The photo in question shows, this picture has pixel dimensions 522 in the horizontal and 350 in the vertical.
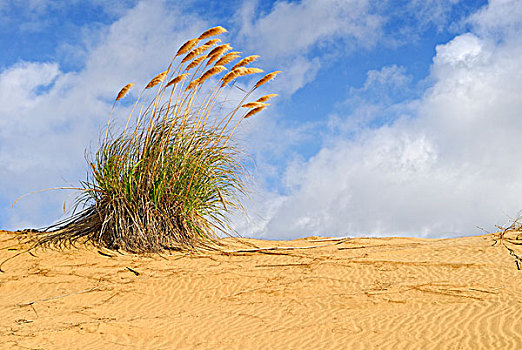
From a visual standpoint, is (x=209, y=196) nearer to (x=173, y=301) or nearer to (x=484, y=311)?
(x=173, y=301)

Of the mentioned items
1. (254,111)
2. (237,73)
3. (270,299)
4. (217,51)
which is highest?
(217,51)

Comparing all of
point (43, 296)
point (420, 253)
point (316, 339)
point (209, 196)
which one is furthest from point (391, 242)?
point (43, 296)

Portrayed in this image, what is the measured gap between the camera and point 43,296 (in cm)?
618

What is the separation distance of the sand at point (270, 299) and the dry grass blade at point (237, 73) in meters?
2.61

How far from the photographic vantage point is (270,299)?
5.35 meters

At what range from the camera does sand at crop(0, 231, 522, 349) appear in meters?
4.31

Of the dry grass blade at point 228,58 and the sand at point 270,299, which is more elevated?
the dry grass blade at point 228,58

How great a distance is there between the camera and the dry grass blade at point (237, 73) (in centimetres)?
707

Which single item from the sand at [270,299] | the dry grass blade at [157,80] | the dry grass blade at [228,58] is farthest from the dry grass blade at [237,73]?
the sand at [270,299]

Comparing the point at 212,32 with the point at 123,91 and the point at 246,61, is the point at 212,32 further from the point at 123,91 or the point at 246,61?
the point at 123,91

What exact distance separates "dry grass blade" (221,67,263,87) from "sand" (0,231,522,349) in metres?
2.61

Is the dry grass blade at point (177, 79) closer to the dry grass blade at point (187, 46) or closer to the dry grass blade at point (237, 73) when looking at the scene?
the dry grass blade at point (187, 46)

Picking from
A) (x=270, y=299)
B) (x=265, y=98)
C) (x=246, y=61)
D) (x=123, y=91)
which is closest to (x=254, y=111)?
(x=265, y=98)

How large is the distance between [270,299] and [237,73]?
341cm
